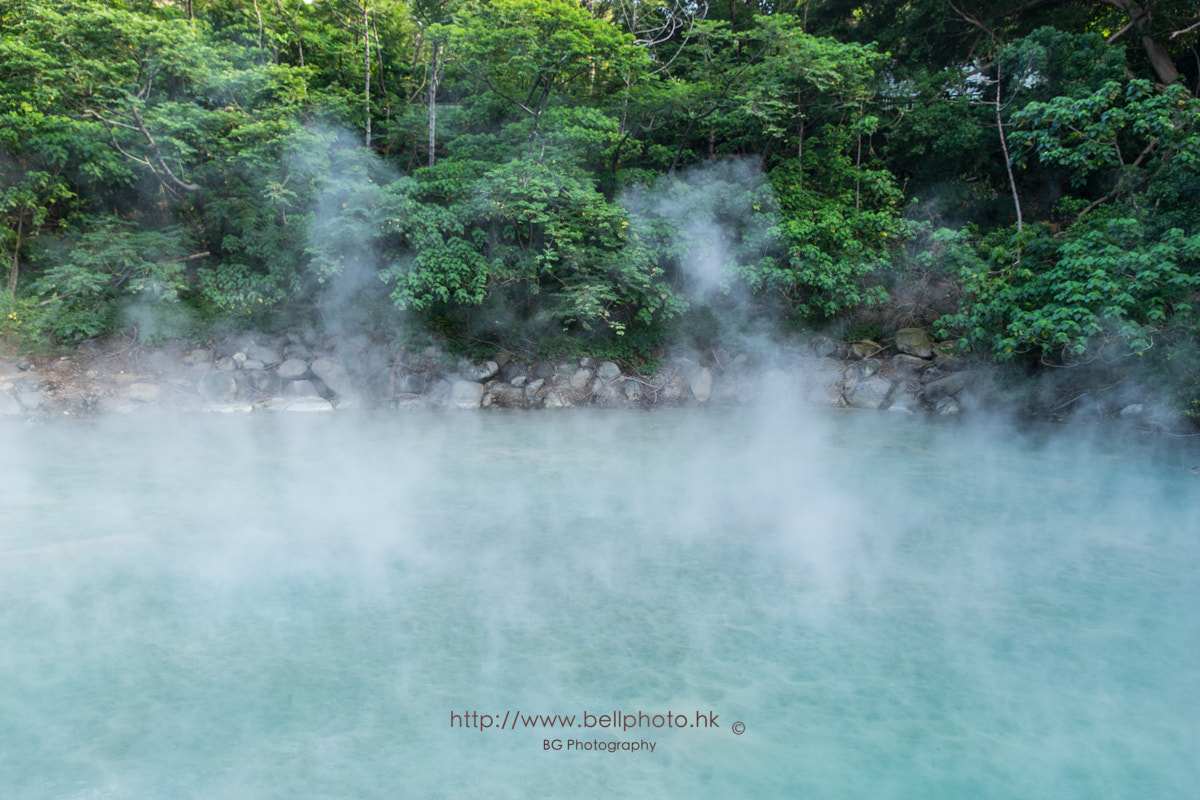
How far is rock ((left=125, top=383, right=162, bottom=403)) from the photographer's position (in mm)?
8969

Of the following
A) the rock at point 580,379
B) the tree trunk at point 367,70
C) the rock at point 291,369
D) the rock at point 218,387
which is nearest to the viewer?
the rock at point 218,387

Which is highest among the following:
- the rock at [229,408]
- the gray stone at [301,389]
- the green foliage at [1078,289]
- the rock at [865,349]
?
the green foliage at [1078,289]

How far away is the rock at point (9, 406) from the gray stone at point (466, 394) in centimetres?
512

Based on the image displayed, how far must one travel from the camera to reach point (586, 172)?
9.63m

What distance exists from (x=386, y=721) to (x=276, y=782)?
0.38 metres

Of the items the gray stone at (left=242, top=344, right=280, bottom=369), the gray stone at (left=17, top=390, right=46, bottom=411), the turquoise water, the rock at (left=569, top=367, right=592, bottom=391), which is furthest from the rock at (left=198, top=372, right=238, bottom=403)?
the rock at (left=569, top=367, right=592, bottom=391)

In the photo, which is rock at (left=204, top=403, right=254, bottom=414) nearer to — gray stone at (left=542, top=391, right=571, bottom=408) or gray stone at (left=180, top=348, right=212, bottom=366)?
gray stone at (left=180, top=348, right=212, bottom=366)

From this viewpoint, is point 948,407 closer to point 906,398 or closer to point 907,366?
point 906,398

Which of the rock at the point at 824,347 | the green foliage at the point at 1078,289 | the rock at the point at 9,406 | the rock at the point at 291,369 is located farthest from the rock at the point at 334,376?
the green foliage at the point at 1078,289

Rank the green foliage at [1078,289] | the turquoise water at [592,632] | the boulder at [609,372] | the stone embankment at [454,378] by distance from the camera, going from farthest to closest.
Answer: the boulder at [609,372] → the stone embankment at [454,378] → the green foliage at [1078,289] → the turquoise water at [592,632]

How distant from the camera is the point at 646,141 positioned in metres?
11.0

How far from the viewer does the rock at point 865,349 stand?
10.2 m

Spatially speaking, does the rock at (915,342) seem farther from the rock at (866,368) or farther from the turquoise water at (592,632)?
the turquoise water at (592,632)

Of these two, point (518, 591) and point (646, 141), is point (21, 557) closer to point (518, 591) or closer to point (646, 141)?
point (518, 591)
